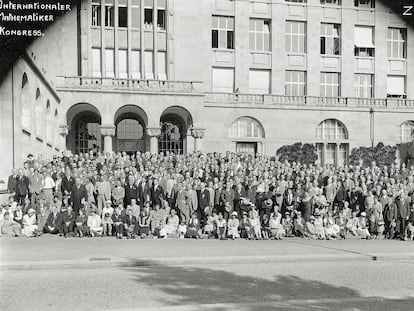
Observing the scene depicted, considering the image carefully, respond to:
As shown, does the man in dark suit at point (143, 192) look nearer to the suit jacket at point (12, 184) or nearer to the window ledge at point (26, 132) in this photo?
the suit jacket at point (12, 184)

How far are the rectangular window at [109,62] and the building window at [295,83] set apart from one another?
50.4ft

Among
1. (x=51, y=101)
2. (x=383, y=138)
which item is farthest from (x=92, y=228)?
(x=383, y=138)

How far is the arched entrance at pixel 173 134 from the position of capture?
42.8 m

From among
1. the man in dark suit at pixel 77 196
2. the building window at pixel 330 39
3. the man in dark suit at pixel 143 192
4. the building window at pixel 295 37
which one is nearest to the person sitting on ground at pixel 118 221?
the man in dark suit at pixel 77 196

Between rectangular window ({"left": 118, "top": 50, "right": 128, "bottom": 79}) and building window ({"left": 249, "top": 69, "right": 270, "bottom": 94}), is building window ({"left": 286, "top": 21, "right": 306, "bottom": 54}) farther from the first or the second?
rectangular window ({"left": 118, "top": 50, "right": 128, "bottom": 79})

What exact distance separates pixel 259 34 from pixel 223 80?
17.5 feet

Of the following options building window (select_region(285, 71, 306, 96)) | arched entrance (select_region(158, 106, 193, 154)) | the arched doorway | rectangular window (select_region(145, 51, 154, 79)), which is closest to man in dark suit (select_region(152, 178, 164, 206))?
arched entrance (select_region(158, 106, 193, 154))

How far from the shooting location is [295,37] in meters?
46.3

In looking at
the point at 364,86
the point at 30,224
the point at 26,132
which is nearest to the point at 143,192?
the point at 30,224

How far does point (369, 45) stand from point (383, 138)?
8765 millimetres

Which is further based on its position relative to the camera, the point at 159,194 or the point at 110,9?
the point at 110,9

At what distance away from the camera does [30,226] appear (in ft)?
59.1

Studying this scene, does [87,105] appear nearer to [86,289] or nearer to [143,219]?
[143,219]

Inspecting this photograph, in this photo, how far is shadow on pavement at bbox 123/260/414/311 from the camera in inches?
347
